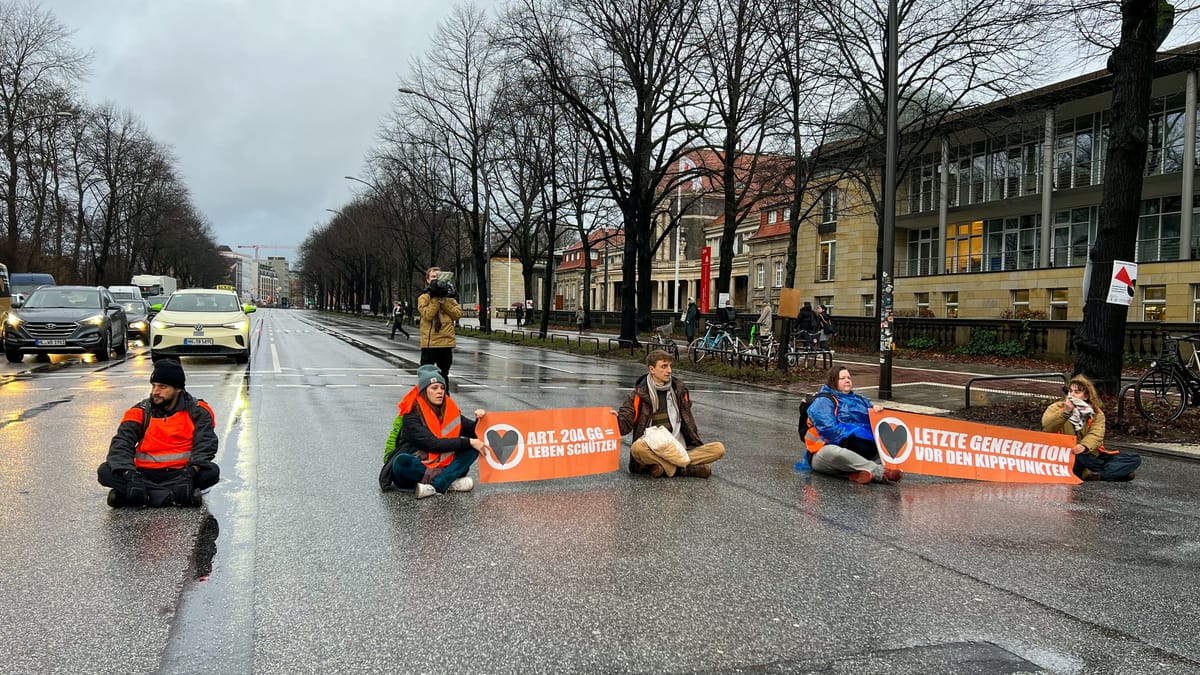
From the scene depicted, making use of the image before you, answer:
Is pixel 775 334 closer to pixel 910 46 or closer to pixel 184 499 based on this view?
pixel 910 46

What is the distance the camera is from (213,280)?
131 metres

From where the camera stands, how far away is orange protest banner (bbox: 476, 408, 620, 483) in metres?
6.91

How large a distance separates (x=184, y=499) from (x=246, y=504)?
16.5 inches

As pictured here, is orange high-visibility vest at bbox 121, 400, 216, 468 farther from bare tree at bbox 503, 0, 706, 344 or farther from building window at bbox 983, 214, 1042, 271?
building window at bbox 983, 214, 1042, 271

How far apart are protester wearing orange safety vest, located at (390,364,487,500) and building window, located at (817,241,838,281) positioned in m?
44.8

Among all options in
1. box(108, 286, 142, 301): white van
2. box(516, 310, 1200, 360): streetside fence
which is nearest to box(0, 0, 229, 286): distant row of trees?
box(108, 286, 142, 301): white van

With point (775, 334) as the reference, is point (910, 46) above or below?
above

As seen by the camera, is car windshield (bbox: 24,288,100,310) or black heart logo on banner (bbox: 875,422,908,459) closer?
black heart logo on banner (bbox: 875,422,908,459)

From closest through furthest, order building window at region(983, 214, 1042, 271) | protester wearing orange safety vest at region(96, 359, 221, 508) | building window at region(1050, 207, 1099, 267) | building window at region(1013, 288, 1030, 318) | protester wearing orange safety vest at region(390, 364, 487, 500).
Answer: protester wearing orange safety vest at region(96, 359, 221, 508) < protester wearing orange safety vest at region(390, 364, 487, 500) < building window at region(1013, 288, 1030, 318) < building window at region(1050, 207, 1099, 267) < building window at region(983, 214, 1042, 271)

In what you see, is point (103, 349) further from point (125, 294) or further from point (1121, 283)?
point (1121, 283)

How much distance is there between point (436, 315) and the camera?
10820 mm

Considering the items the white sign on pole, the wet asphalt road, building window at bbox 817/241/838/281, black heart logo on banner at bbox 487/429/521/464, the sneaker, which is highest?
building window at bbox 817/241/838/281

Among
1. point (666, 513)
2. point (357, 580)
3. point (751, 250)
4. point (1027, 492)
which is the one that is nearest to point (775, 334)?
point (1027, 492)

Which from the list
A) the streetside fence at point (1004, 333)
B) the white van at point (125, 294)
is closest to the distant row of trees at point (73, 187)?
the white van at point (125, 294)
